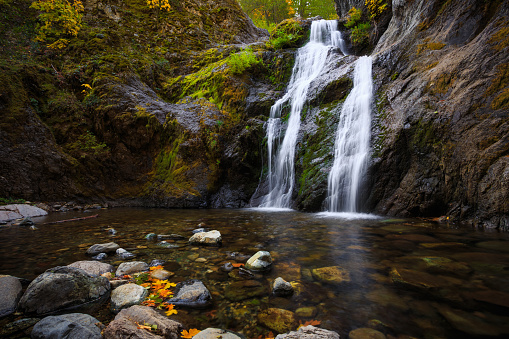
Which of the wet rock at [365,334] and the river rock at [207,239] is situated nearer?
the wet rock at [365,334]

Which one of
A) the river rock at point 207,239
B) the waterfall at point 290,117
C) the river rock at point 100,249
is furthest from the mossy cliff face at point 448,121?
the river rock at point 100,249

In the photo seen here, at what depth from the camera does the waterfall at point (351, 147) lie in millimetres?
6113

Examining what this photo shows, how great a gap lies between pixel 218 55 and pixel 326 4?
1453 centimetres

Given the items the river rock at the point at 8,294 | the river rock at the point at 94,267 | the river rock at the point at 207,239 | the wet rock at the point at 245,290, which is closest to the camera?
the river rock at the point at 8,294

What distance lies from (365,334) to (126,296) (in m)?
1.77

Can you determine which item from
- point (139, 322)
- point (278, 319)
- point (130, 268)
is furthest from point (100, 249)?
point (278, 319)

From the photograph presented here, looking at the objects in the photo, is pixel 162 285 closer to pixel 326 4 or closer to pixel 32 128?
pixel 32 128

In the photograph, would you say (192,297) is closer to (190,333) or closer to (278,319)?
(190,333)

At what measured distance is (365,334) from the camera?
1.50 metres

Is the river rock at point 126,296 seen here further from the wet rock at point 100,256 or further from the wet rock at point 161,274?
the wet rock at point 100,256

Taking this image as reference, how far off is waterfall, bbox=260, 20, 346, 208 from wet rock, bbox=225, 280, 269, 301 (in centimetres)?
570

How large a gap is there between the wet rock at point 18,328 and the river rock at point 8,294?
0.23 meters

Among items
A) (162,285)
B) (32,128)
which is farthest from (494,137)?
(32,128)

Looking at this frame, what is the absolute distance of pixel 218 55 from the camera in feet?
49.0
